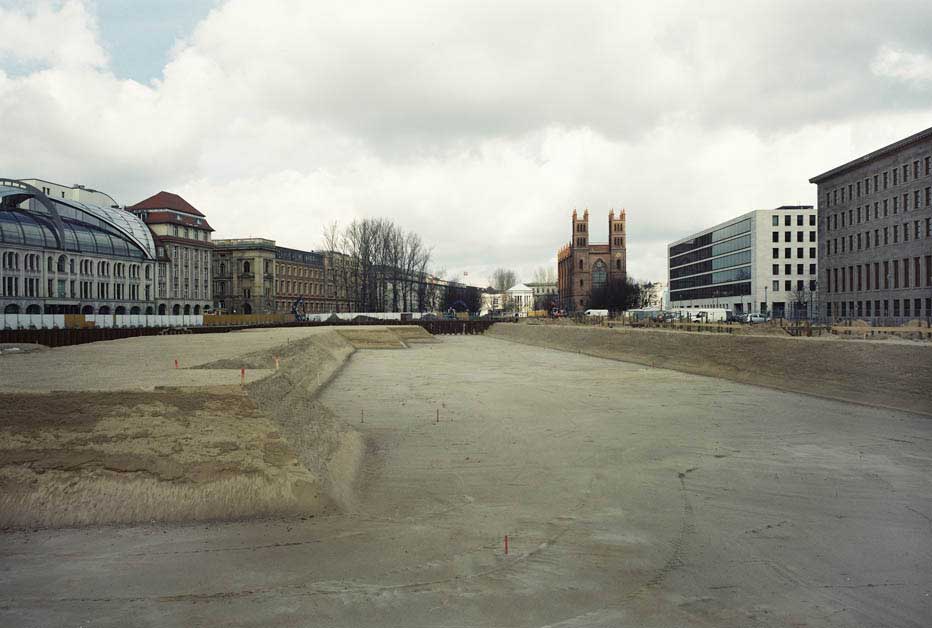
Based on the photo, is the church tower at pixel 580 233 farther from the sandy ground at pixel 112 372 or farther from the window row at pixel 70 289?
the sandy ground at pixel 112 372

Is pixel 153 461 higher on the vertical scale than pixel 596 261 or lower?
lower

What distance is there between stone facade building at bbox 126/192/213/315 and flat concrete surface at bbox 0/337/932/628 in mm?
109215

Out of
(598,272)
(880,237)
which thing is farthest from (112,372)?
(598,272)

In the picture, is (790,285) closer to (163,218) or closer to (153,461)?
(163,218)

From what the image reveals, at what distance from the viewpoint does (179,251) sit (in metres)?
115

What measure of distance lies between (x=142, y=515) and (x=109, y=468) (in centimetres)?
99

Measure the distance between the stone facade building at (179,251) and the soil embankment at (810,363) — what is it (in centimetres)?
9459

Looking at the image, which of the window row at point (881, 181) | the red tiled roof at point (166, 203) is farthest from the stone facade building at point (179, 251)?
the window row at point (881, 181)

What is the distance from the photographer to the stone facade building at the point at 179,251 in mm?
112062

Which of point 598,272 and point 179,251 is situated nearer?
point 179,251

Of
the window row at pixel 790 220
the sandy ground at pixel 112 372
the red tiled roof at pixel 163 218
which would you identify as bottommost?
the sandy ground at pixel 112 372

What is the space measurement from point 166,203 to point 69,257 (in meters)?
28.8

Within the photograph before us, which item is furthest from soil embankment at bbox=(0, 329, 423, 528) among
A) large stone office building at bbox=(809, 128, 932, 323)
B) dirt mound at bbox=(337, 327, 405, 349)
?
large stone office building at bbox=(809, 128, 932, 323)

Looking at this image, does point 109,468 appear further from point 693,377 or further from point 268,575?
point 693,377
